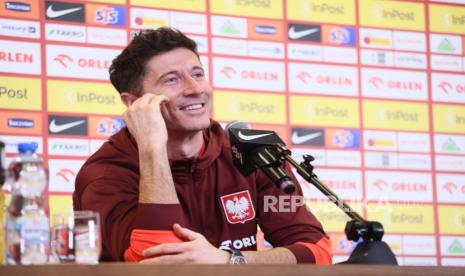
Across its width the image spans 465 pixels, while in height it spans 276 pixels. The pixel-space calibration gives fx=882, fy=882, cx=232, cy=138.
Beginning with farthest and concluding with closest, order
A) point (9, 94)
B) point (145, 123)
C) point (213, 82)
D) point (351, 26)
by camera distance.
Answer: point (351, 26)
point (213, 82)
point (9, 94)
point (145, 123)

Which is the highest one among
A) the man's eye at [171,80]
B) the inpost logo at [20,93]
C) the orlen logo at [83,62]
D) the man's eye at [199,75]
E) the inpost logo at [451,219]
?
the orlen logo at [83,62]

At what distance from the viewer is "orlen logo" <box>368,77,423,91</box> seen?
14.8 ft

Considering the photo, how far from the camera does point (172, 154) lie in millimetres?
2480

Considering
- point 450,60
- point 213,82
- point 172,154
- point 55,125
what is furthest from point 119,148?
point 450,60

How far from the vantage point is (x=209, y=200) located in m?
2.37

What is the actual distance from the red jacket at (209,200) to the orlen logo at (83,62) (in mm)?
1538

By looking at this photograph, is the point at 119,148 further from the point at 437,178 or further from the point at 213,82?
the point at 437,178

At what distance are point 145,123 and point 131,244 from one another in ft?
1.08

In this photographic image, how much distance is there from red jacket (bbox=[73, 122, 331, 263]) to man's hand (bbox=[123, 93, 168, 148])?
130mm

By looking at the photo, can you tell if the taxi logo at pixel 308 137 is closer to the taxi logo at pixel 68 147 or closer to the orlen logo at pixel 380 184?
the orlen logo at pixel 380 184

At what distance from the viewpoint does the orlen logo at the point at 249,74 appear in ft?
13.7

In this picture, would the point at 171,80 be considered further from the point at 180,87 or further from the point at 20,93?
the point at 20,93

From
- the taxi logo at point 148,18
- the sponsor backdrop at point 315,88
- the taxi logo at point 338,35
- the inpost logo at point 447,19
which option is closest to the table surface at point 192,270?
the sponsor backdrop at point 315,88

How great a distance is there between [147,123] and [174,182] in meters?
0.21
